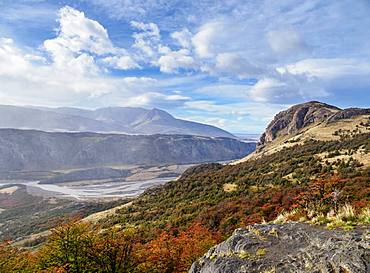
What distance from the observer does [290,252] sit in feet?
39.7

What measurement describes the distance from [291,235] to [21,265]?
22020mm

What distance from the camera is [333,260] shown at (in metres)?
10.4

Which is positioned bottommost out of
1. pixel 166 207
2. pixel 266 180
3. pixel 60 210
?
pixel 60 210

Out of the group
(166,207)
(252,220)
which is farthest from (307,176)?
(166,207)

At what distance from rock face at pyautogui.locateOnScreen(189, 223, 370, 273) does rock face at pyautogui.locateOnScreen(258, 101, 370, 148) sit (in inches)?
4282

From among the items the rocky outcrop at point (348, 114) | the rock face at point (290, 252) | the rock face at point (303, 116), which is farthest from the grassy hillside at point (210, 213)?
the rock face at point (303, 116)

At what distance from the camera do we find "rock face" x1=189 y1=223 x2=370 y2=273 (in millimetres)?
10273

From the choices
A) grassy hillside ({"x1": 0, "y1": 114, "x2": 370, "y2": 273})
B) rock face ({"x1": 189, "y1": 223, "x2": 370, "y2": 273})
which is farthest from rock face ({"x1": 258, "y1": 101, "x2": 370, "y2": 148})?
rock face ({"x1": 189, "y1": 223, "x2": 370, "y2": 273})

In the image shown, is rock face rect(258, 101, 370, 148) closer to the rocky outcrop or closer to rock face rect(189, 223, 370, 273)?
the rocky outcrop

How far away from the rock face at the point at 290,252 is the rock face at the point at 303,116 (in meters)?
109

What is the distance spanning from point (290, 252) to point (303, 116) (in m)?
137

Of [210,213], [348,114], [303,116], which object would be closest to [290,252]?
[210,213]

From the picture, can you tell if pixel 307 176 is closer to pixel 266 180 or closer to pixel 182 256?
pixel 266 180

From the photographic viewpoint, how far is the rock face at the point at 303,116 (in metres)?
117
